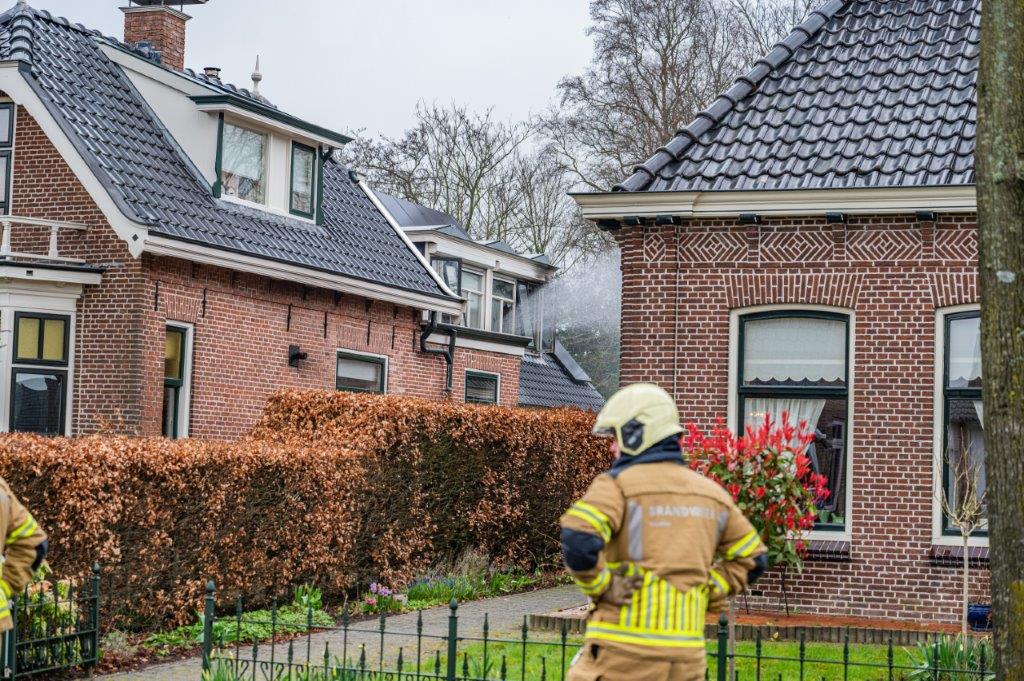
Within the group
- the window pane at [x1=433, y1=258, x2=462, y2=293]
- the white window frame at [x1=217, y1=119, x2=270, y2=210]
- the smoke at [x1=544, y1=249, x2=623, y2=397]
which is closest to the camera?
the white window frame at [x1=217, y1=119, x2=270, y2=210]

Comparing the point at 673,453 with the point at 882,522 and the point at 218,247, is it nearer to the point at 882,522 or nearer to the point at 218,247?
the point at 882,522

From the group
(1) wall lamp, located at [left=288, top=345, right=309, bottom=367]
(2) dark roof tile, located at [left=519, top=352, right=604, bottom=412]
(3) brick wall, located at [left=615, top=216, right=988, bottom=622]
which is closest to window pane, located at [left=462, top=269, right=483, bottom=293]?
(2) dark roof tile, located at [left=519, top=352, right=604, bottom=412]

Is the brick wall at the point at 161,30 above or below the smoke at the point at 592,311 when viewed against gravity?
above

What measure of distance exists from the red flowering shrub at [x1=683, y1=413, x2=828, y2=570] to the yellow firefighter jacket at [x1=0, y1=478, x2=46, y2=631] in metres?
6.43

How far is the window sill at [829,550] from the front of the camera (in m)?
13.3

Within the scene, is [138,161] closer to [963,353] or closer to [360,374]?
[360,374]

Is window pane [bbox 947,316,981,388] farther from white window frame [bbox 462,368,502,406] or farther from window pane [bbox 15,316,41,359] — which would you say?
Answer: white window frame [bbox 462,368,502,406]

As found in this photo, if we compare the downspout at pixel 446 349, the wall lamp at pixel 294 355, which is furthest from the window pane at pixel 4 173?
the downspout at pixel 446 349

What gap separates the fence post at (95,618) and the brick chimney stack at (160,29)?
43.8 ft

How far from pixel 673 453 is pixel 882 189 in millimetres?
8212

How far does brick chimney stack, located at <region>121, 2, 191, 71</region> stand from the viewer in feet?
72.0

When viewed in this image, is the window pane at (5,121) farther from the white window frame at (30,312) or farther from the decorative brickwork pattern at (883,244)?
the decorative brickwork pattern at (883,244)

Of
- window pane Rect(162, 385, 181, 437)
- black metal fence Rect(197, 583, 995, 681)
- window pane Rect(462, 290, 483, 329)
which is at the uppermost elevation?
window pane Rect(462, 290, 483, 329)

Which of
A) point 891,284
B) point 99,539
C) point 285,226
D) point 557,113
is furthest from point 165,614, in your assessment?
point 557,113
